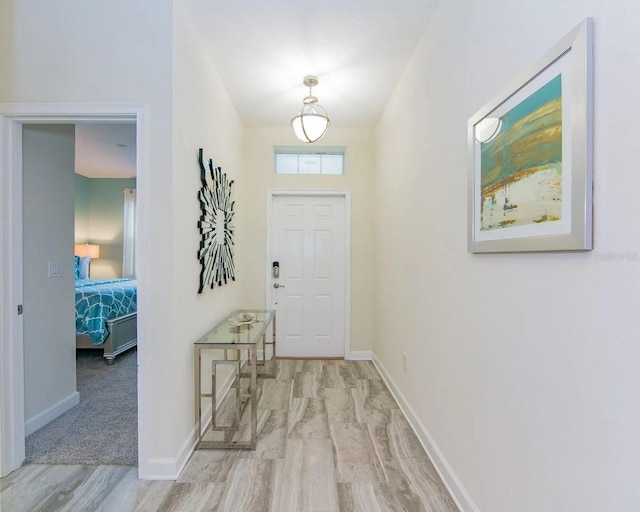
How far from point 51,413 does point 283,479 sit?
1.86 metres

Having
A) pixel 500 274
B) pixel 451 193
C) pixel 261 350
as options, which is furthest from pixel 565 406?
pixel 261 350

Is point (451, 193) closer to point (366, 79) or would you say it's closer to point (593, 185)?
point (593, 185)

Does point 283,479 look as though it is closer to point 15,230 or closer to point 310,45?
point 15,230

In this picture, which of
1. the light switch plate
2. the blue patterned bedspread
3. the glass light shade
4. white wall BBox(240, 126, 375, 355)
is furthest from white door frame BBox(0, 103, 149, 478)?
white wall BBox(240, 126, 375, 355)

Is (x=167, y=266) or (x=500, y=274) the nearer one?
(x=500, y=274)

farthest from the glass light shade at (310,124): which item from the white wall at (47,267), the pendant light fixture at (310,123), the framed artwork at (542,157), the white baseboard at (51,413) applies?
the white baseboard at (51,413)

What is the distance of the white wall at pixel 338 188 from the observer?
153 inches

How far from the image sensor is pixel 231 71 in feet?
8.84

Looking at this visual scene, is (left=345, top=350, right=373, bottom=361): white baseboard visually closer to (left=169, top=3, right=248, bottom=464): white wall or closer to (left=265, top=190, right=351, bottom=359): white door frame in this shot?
(left=265, top=190, right=351, bottom=359): white door frame

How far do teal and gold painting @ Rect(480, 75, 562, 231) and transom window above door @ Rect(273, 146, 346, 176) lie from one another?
2.75 m

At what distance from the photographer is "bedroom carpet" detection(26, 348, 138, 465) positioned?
79.4 inches

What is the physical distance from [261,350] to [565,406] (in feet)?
10.7

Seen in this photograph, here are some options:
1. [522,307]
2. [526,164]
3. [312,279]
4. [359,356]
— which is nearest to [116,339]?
[312,279]

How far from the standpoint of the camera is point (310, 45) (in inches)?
92.6
